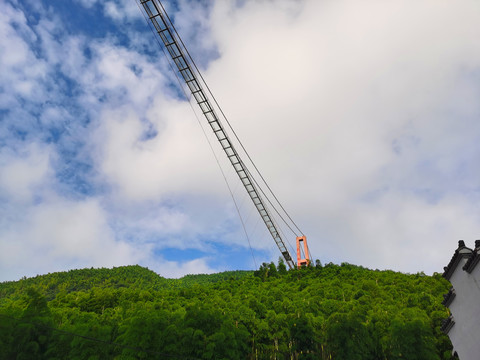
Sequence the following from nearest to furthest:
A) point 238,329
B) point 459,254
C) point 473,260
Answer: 1. point 473,260
2. point 459,254
3. point 238,329

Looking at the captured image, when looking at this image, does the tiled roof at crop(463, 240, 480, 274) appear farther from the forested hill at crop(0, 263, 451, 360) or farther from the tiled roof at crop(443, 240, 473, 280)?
the forested hill at crop(0, 263, 451, 360)

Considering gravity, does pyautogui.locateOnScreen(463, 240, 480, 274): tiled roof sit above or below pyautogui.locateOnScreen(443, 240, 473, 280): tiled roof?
below

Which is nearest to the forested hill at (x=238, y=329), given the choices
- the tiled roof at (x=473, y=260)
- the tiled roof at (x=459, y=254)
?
the tiled roof at (x=459, y=254)

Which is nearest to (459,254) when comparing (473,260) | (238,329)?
(473,260)

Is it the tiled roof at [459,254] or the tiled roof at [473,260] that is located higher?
the tiled roof at [459,254]

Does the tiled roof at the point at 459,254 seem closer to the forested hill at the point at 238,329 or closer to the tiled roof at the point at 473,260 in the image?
the tiled roof at the point at 473,260

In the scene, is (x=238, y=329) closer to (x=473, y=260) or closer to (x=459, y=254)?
(x=459, y=254)

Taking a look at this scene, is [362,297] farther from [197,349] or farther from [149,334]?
[149,334]

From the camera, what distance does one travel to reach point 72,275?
11894 centimetres

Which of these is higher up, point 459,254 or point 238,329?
point 459,254

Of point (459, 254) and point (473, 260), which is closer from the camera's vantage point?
point (473, 260)

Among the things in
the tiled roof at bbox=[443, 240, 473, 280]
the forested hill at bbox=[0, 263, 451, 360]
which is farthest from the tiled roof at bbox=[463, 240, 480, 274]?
the forested hill at bbox=[0, 263, 451, 360]

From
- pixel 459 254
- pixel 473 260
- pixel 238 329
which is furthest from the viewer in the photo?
pixel 238 329

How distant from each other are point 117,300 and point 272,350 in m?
21.2
